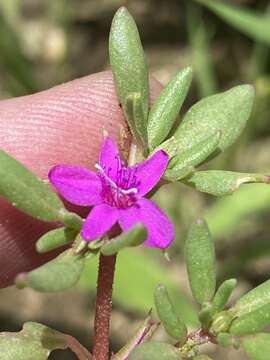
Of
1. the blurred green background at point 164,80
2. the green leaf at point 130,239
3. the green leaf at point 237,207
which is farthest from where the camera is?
the green leaf at point 237,207

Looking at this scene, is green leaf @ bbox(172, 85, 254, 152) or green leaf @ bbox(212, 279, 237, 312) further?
green leaf @ bbox(172, 85, 254, 152)

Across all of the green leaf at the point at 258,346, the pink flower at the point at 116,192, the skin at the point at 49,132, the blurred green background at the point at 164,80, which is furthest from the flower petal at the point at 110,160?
the blurred green background at the point at 164,80

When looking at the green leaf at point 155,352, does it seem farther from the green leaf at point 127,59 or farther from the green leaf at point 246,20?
the green leaf at point 246,20

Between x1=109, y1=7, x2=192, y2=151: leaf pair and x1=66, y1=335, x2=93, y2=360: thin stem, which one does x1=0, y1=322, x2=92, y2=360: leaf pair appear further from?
x1=109, y1=7, x2=192, y2=151: leaf pair

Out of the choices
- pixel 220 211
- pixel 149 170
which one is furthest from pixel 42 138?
pixel 220 211

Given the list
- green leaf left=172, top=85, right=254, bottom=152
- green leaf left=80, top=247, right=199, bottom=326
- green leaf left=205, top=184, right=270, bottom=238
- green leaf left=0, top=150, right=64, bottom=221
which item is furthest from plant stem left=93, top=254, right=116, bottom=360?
green leaf left=205, top=184, right=270, bottom=238

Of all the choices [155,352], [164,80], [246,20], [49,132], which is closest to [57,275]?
[155,352]

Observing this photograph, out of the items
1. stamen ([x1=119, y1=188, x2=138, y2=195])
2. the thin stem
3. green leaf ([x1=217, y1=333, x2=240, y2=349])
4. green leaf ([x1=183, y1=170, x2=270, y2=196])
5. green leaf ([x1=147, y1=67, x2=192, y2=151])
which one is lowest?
the thin stem
